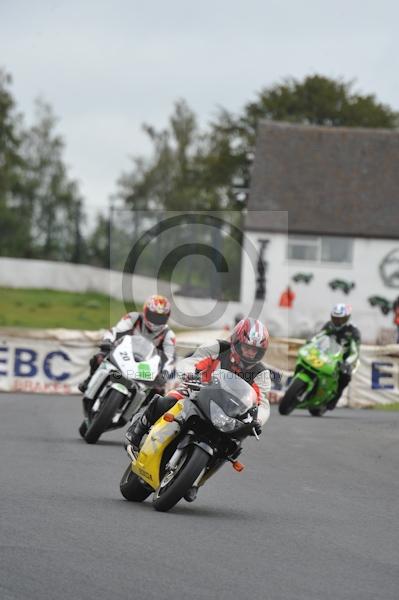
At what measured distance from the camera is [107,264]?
2060 inches

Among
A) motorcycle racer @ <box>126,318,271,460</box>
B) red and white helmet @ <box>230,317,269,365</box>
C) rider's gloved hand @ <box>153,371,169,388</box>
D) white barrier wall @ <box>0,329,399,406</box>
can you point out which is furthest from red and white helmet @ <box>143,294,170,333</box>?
white barrier wall @ <box>0,329,399,406</box>

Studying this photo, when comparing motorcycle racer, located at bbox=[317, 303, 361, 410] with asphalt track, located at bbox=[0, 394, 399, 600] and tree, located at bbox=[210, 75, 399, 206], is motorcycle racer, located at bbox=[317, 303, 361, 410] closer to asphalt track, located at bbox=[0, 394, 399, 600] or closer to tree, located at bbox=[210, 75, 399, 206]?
asphalt track, located at bbox=[0, 394, 399, 600]

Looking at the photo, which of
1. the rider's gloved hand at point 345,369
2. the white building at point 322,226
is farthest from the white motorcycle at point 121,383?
the white building at point 322,226

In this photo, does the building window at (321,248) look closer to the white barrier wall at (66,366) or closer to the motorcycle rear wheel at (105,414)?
the white barrier wall at (66,366)

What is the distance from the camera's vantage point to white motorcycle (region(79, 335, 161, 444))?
46.7 ft

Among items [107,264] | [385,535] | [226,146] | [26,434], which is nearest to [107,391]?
[26,434]

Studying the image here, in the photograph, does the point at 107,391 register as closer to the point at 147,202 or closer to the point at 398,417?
the point at 398,417

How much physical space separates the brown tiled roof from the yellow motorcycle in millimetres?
41654

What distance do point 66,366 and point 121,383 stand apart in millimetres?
10021

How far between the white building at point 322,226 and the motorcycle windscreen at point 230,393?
40.2m

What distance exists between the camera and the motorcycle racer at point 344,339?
67.4 ft

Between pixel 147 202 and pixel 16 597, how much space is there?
82148mm

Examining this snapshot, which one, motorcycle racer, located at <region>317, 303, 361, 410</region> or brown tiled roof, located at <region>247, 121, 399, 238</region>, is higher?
brown tiled roof, located at <region>247, 121, 399, 238</region>

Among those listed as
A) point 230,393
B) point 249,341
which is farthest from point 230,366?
point 230,393
